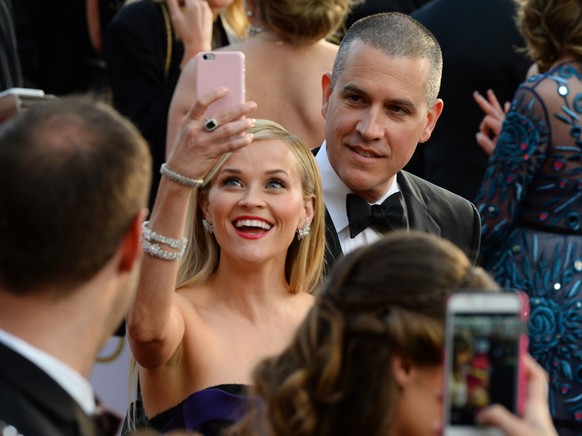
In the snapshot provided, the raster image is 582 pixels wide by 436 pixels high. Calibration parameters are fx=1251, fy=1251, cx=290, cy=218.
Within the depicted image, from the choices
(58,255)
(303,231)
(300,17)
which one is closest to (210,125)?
(303,231)

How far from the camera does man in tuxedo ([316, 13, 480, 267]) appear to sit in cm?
451

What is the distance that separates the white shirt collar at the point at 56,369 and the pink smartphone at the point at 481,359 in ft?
2.29

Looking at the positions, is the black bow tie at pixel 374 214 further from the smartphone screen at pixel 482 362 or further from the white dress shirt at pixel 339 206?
the smartphone screen at pixel 482 362

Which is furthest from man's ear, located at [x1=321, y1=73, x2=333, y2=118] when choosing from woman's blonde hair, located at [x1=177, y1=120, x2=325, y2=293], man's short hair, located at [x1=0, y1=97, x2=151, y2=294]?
man's short hair, located at [x1=0, y1=97, x2=151, y2=294]

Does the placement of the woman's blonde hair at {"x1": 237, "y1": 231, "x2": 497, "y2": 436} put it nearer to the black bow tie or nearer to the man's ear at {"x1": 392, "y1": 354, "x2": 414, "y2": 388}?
the man's ear at {"x1": 392, "y1": 354, "x2": 414, "y2": 388}

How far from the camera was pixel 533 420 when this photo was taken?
7.49ft

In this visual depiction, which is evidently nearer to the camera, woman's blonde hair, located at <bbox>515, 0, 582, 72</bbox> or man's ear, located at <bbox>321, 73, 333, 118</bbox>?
man's ear, located at <bbox>321, 73, 333, 118</bbox>

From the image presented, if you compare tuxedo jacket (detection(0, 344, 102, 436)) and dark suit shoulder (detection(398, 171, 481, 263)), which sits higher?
tuxedo jacket (detection(0, 344, 102, 436))

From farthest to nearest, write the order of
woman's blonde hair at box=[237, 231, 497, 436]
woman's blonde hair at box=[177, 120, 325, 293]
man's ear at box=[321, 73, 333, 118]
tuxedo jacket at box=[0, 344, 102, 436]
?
1. man's ear at box=[321, 73, 333, 118]
2. woman's blonde hair at box=[177, 120, 325, 293]
3. woman's blonde hair at box=[237, 231, 497, 436]
4. tuxedo jacket at box=[0, 344, 102, 436]

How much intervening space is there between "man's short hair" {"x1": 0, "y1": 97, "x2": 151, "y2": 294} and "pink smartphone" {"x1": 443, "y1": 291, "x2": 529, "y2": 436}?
71cm

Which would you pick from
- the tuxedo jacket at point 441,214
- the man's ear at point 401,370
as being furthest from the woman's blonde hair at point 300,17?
the man's ear at point 401,370

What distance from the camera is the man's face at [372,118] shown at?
451 cm

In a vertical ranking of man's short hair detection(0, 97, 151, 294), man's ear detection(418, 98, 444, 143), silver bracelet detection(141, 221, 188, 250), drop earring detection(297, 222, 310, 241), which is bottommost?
drop earring detection(297, 222, 310, 241)

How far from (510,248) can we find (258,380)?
2.74m
